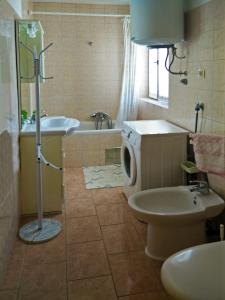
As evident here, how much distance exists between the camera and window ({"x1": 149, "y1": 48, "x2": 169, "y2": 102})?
14.1 ft

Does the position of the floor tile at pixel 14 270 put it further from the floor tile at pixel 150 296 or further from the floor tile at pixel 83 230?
the floor tile at pixel 150 296

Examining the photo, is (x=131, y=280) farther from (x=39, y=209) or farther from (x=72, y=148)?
(x=72, y=148)

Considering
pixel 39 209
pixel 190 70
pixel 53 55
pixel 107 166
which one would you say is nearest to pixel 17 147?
pixel 39 209

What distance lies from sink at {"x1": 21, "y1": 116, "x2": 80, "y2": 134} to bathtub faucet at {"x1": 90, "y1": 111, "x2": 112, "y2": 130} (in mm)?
1591

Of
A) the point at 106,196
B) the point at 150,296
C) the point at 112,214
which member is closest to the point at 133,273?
the point at 150,296

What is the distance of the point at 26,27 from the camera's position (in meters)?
3.03

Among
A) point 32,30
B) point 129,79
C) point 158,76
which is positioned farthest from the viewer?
point 129,79

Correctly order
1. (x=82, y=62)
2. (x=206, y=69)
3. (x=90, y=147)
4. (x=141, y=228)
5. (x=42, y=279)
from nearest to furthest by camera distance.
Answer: (x=42, y=279) → (x=206, y=69) → (x=141, y=228) → (x=90, y=147) → (x=82, y=62)

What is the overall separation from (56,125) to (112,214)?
1.27 m

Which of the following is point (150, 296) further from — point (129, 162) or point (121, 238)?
point (129, 162)

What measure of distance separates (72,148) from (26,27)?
6.76 ft

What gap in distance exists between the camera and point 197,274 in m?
1.46

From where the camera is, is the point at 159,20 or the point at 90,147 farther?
the point at 90,147

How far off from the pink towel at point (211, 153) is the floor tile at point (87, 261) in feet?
3.40
